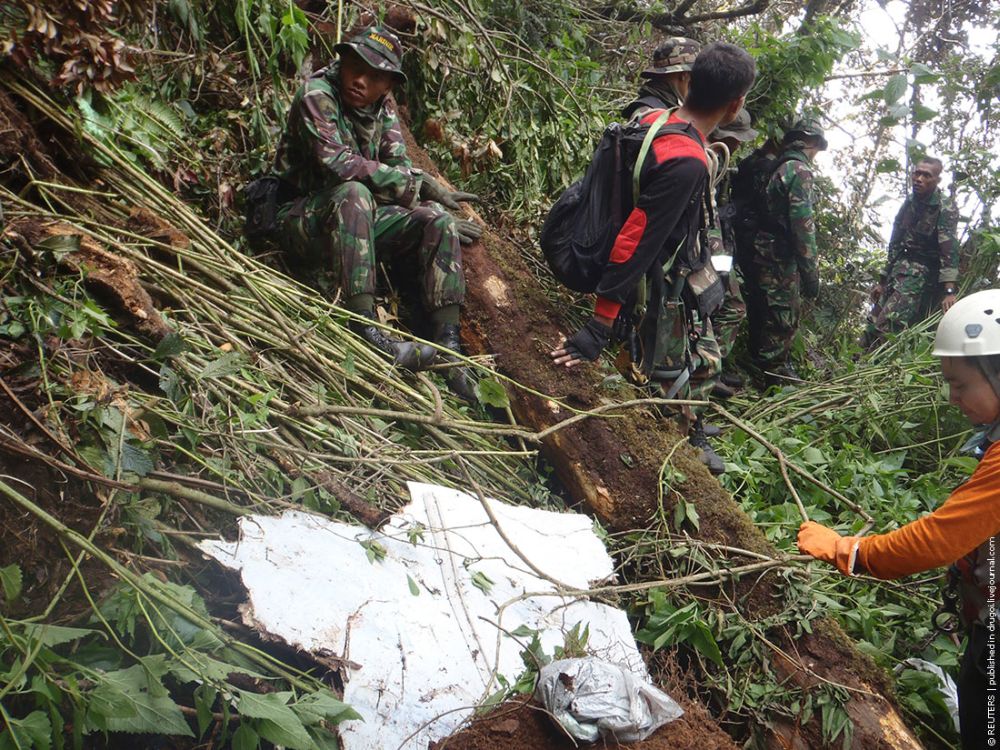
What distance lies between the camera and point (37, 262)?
251 centimetres

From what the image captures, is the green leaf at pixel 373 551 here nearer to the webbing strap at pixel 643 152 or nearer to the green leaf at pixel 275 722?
the green leaf at pixel 275 722

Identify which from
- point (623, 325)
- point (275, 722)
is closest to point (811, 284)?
point (623, 325)

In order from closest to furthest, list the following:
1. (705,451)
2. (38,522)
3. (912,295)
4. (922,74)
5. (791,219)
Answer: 1. (38,522)
2. (705,451)
3. (922,74)
4. (791,219)
5. (912,295)

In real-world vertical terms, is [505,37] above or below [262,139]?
above

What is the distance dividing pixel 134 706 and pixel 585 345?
2404 mm

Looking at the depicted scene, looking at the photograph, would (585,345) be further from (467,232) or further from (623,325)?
(467,232)

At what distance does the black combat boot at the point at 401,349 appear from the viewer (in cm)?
359

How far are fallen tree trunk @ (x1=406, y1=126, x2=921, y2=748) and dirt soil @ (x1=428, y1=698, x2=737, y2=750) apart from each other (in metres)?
0.49

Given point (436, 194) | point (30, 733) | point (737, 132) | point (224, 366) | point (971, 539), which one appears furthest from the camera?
point (737, 132)

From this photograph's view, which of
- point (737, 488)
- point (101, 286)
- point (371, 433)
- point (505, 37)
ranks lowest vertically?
point (737, 488)

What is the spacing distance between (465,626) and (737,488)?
1.94 metres

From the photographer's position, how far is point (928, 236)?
7086mm

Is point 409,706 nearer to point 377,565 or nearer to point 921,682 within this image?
point 377,565

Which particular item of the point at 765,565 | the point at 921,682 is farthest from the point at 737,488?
the point at 921,682
